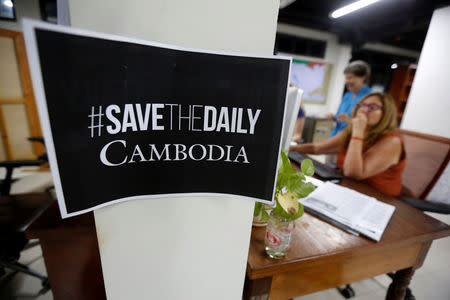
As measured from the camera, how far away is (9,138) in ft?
11.0

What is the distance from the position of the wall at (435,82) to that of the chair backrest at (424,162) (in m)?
1.62

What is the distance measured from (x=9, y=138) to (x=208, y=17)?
4541 mm

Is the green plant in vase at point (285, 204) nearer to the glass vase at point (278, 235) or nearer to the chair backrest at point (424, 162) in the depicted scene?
the glass vase at point (278, 235)

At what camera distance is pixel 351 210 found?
3.10ft

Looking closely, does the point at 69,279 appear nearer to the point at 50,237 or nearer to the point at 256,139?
the point at 50,237

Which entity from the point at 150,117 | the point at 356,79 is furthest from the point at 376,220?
the point at 356,79

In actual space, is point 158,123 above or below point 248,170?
above

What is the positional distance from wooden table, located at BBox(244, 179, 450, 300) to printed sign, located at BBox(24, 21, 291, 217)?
0.32 metres

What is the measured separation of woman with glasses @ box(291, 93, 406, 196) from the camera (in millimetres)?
1423

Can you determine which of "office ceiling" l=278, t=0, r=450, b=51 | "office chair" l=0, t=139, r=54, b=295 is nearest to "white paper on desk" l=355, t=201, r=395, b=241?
"office chair" l=0, t=139, r=54, b=295

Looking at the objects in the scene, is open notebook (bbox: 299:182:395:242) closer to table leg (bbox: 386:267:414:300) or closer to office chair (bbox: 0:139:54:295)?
table leg (bbox: 386:267:414:300)

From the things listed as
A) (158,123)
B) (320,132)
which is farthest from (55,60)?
(320,132)

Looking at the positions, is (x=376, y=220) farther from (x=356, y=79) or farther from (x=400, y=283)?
(x=356, y=79)

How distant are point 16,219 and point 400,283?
6.81 feet
